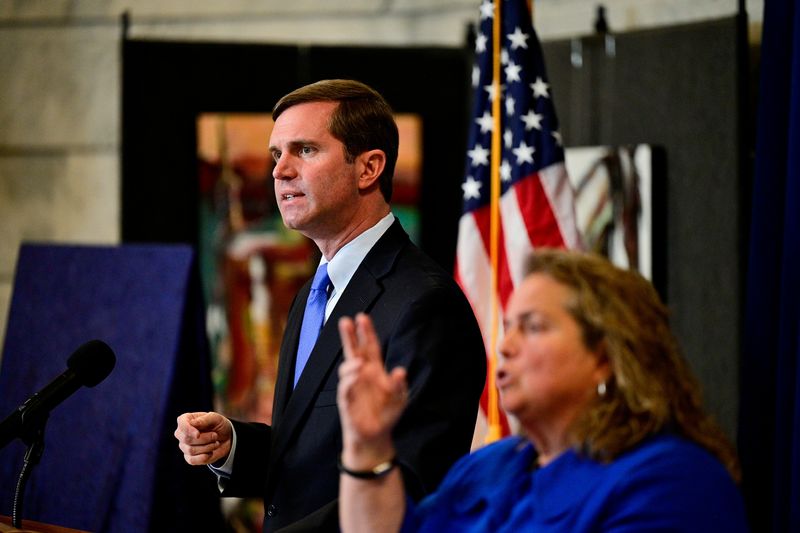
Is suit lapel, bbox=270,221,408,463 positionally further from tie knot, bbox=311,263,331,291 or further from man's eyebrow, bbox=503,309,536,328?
man's eyebrow, bbox=503,309,536,328

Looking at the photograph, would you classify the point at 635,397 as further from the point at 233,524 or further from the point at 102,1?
the point at 102,1

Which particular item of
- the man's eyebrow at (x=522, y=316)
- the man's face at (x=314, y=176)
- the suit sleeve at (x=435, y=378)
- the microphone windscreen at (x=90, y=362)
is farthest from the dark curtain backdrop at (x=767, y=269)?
the microphone windscreen at (x=90, y=362)

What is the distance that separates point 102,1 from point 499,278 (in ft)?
11.3

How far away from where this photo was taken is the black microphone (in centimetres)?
222

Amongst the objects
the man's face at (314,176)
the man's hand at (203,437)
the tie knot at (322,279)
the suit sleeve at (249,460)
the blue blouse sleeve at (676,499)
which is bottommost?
the suit sleeve at (249,460)

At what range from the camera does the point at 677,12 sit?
5.06 m

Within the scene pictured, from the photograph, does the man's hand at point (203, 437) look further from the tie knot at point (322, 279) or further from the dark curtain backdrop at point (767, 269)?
the dark curtain backdrop at point (767, 269)

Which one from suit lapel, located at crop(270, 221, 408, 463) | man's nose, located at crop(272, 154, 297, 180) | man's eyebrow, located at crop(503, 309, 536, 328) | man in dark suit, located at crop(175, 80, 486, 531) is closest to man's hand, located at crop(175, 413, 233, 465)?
man in dark suit, located at crop(175, 80, 486, 531)

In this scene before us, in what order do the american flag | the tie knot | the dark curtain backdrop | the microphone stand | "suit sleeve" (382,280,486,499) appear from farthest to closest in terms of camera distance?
the american flag → the dark curtain backdrop → the tie knot → the microphone stand → "suit sleeve" (382,280,486,499)

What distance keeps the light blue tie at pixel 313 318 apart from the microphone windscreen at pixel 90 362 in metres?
0.41

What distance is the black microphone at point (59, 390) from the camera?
2.22 m

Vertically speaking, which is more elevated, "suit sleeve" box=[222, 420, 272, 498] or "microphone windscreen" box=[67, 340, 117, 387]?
"microphone windscreen" box=[67, 340, 117, 387]

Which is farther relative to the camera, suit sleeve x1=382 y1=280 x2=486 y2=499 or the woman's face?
suit sleeve x1=382 y1=280 x2=486 y2=499

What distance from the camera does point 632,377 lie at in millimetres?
1644
